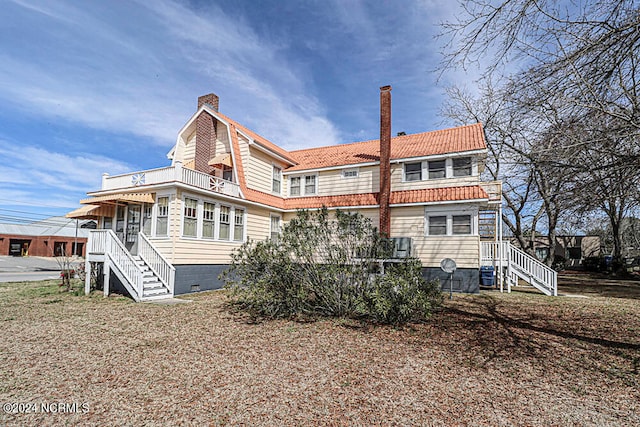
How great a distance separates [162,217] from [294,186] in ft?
24.3

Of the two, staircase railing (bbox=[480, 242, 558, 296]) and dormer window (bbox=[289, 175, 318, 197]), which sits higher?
dormer window (bbox=[289, 175, 318, 197])

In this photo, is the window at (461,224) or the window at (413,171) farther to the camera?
the window at (413,171)

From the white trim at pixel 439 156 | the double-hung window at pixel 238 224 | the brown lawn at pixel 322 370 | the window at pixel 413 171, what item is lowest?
the brown lawn at pixel 322 370

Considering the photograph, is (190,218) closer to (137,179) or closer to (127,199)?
(127,199)

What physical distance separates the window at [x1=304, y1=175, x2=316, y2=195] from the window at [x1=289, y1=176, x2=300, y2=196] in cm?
45

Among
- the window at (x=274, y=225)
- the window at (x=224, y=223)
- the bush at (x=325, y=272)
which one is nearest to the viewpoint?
the bush at (x=325, y=272)

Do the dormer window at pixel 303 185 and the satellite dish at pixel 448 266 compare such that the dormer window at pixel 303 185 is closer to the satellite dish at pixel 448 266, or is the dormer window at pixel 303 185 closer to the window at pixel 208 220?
the window at pixel 208 220

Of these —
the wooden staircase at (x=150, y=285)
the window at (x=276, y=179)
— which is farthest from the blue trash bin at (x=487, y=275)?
the wooden staircase at (x=150, y=285)

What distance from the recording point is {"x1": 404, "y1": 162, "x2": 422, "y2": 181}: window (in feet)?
51.0

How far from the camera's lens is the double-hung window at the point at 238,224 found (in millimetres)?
15524

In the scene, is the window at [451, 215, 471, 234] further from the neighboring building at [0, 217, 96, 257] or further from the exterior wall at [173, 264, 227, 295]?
the neighboring building at [0, 217, 96, 257]

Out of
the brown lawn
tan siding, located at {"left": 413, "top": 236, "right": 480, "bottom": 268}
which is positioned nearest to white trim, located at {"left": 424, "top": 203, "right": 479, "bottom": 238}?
tan siding, located at {"left": 413, "top": 236, "right": 480, "bottom": 268}

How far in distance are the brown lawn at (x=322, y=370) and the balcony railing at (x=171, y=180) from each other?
5.89m

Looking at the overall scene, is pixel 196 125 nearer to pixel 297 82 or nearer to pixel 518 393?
pixel 297 82
